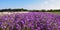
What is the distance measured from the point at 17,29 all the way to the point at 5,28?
0.70ft

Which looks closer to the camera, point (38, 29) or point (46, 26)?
point (38, 29)

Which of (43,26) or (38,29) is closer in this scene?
(38,29)

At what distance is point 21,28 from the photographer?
9.76 ft

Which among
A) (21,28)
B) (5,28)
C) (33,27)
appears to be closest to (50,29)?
(33,27)

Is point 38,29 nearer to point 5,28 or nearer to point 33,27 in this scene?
point 33,27

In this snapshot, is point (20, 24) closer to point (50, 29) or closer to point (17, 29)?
point (17, 29)

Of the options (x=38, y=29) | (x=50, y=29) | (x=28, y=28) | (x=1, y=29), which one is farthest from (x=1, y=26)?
(x=50, y=29)

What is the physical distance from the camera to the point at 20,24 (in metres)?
3.11

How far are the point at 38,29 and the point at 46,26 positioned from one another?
0.92 ft

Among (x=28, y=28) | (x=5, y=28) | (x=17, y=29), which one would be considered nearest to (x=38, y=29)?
(x=28, y=28)

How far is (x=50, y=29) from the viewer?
2979 mm

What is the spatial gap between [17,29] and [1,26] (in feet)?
0.98

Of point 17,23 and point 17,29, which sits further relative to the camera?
point 17,23

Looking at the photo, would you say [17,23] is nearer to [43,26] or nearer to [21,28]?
[21,28]
